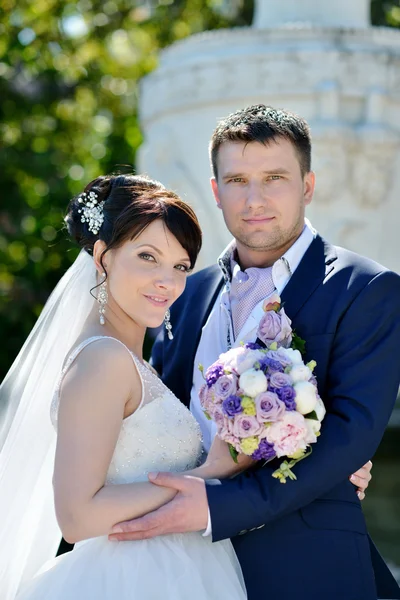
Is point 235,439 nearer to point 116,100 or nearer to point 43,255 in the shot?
point 43,255

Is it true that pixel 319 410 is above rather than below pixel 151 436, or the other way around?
above

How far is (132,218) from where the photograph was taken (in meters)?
3.47

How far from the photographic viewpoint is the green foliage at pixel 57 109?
32.7ft

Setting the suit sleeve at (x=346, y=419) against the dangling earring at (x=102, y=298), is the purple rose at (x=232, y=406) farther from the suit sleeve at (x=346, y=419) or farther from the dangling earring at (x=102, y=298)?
the dangling earring at (x=102, y=298)

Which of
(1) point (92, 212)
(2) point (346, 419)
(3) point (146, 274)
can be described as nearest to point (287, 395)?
(2) point (346, 419)

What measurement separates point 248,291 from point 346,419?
0.78m

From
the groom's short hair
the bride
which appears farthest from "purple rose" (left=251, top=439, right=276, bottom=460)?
the groom's short hair

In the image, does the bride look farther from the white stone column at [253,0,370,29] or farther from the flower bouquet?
the white stone column at [253,0,370,29]

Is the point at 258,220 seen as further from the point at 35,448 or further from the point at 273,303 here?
the point at 35,448

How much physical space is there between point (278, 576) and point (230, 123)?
5.89 ft

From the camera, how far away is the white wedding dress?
10.4 feet

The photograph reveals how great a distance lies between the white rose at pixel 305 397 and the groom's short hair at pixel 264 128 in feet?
3.66

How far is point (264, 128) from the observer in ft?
12.3

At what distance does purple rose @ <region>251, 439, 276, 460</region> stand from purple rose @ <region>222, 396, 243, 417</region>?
135 mm
